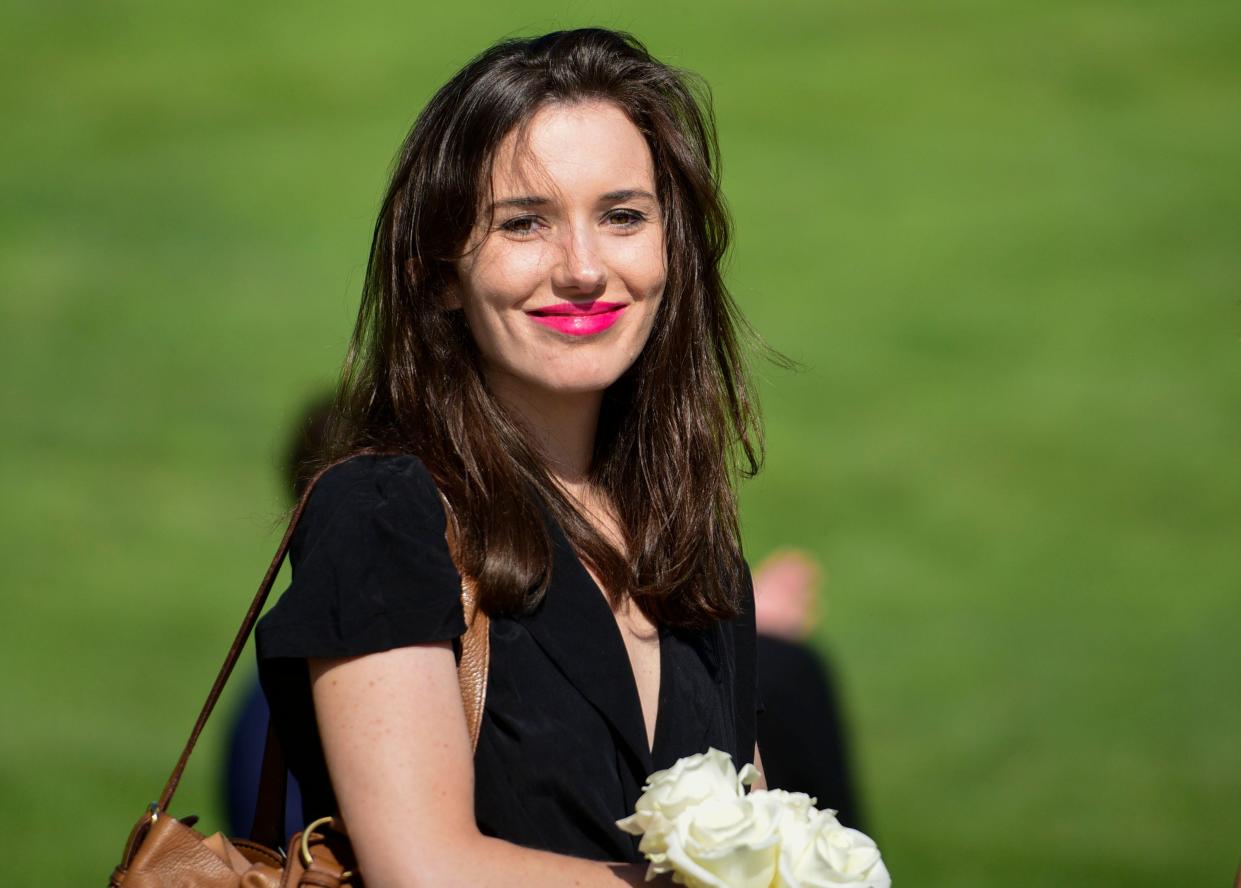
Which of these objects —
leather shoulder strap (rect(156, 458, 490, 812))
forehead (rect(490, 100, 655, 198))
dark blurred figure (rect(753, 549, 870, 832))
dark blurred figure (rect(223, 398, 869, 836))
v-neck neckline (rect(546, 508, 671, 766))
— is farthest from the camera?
dark blurred figure (rect(753, 549, 870, 832))

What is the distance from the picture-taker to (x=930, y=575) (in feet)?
27.2

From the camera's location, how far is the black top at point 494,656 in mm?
2232

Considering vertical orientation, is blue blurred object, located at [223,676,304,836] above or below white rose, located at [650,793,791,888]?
below

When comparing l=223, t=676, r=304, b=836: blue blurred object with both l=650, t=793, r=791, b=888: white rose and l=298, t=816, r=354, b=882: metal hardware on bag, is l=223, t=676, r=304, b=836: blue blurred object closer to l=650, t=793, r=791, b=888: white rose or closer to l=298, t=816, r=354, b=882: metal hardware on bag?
l=298, t=816, r=354, b=882: metal hardware on bag

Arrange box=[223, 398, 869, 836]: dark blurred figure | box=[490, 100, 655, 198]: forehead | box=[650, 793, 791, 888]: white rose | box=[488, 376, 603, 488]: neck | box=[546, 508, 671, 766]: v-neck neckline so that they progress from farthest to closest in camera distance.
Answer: box=[223, 398, 869, 836]: dark blurred figure → box=[488, 376, 603, 488]: neck → box=[490, 100, 655, 198]: forehead → box=[546, 508, 671, 766]: v-neck neckline → box=[650, 793, 791, 888]: white rose

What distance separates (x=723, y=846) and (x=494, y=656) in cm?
44

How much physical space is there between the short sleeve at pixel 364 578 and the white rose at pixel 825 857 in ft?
1.72

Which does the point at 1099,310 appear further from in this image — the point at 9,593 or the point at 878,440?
the point at 9,593

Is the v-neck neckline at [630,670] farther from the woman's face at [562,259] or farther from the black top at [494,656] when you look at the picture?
the woman's face at [562,259]

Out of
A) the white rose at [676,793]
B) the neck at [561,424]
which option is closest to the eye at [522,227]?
the neck at [561,424]

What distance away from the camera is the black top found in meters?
2.23

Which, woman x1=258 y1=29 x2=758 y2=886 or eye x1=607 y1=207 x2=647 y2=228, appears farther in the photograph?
eye x1=607 y1=207 x2=647 y2=228

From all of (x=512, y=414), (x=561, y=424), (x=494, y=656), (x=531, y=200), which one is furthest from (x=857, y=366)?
(x=494, y=656)

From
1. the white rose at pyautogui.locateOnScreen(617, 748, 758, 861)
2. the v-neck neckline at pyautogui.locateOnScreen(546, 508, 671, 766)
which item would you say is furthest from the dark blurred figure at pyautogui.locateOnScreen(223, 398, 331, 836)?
the white rose at pyautogui.locateOnScreen(617, 748, 758, 861)
